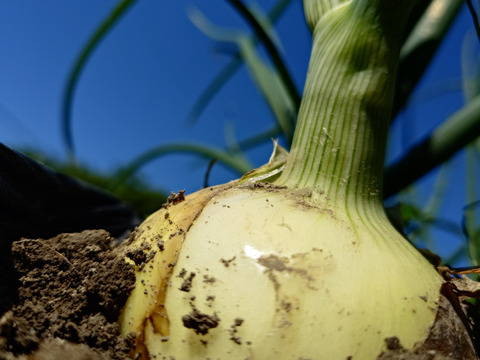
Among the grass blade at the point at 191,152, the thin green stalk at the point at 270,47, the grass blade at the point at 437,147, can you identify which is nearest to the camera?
the grass blade at the point at 437,147

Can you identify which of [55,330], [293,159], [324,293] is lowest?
[55,330]

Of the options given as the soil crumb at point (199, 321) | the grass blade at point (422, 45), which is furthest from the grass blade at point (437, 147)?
the soil crumb at point (199, 321)

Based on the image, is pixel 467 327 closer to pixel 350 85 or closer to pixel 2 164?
pixel 350 85

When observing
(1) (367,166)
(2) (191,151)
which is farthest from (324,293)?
(2) (191,151)

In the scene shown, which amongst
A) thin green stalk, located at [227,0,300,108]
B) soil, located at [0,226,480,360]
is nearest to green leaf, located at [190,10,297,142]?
thin green stalk, located at [227,0,300,108]

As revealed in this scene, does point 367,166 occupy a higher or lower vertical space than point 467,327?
higher

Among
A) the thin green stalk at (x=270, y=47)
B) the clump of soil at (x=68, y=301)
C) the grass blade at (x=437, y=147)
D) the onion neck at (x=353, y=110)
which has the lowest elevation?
the clump of soil at (x=68, y=301)

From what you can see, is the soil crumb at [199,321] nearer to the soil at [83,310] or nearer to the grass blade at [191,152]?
the soil at [83,310]
